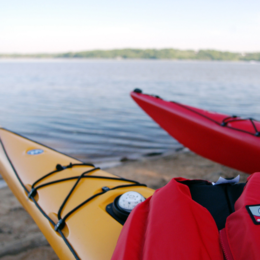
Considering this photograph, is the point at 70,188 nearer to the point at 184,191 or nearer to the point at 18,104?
the point at 184,191

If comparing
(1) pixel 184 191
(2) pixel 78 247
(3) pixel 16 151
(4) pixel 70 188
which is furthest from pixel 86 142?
(1) pixel 184 191

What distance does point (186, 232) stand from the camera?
78 centimetres

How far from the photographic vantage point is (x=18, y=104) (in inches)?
310

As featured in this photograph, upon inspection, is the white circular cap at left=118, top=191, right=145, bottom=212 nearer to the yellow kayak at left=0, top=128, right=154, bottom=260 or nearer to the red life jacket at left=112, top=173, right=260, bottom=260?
the yellow kayak at left=0, top=128, right=154, bottom=260

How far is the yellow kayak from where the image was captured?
1171 millimetres

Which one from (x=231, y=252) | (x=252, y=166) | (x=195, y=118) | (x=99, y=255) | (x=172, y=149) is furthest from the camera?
(x=172, y=149)

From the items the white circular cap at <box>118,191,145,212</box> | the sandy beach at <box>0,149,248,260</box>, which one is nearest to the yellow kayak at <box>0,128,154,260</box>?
the white circular cap at <box>118,191,145,212</box>

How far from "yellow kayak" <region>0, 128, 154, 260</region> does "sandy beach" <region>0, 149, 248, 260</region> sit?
0.29 m

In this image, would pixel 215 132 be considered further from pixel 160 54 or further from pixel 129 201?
pixel 160 54

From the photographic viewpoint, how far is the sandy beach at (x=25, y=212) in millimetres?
1643

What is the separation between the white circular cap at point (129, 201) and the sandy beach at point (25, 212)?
750mm

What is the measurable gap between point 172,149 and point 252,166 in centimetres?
177

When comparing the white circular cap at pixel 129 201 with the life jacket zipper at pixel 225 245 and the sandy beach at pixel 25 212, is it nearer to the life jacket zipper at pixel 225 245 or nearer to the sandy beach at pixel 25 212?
the life jacket zipper at pixel 225 245

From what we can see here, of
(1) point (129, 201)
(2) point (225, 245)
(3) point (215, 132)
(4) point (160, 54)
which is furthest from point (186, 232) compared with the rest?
(4) point (160, 54)
